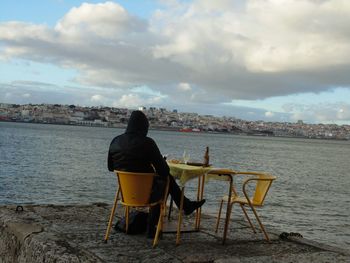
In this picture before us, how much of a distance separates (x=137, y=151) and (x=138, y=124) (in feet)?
1.17

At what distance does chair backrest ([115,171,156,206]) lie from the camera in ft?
19.4

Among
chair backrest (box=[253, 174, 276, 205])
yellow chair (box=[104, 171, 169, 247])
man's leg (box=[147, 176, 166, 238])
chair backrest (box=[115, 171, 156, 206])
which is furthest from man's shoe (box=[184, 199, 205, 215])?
chair backrest (box=[253, 174, 276, 205])

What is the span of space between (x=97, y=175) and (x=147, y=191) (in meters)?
25.3

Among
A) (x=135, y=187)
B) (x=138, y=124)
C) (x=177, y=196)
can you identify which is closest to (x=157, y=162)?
(x=135, y=187)

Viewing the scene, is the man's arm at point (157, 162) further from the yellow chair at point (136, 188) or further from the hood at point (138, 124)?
the hood at point (138, 124)

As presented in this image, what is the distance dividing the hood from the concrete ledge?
1400 millimetres

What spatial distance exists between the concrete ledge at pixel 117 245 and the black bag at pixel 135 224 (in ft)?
0.39

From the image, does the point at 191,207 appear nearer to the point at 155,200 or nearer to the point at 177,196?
the point at 177,196

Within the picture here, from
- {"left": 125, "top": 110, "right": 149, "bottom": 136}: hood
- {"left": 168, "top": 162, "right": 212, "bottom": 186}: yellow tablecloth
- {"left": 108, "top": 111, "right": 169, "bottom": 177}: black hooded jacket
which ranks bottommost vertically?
{"left": 168, "top": 162, "right": 212, "bottom": 186}: yellow tablecloth

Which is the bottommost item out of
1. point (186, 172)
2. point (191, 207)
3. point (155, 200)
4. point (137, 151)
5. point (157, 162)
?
point (191, 207)

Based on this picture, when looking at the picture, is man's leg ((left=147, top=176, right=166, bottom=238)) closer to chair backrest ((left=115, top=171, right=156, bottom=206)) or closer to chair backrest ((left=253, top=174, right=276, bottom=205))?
chair backrest ((left=115, top=171, right=156, bottom=206))

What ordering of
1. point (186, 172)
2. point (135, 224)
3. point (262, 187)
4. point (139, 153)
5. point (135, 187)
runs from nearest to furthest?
point (135, 187) → point (139, 153) → point (186, 172) → point (135, 224) → point (262, 187)

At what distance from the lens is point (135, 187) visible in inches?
233

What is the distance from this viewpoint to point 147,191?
5.99m
